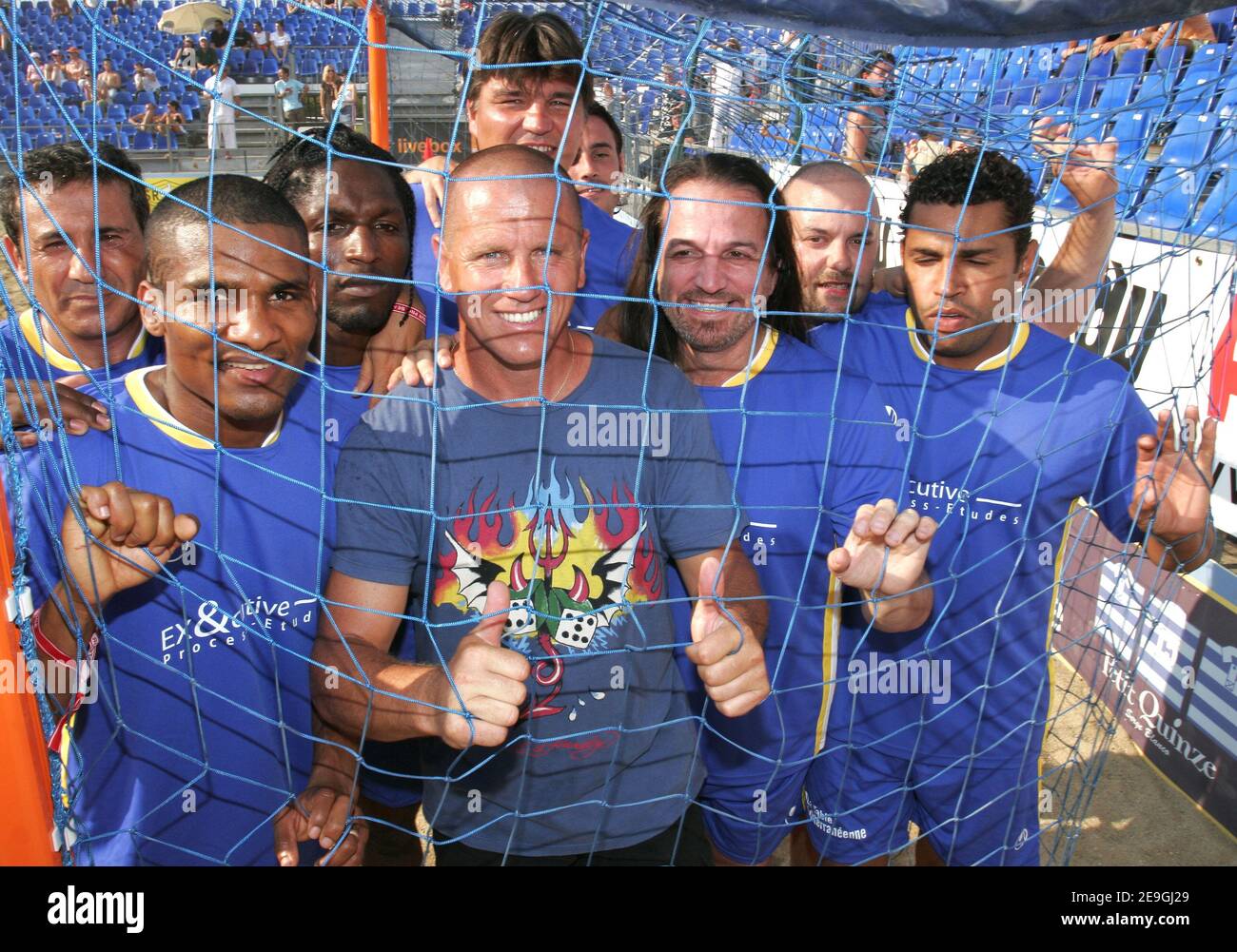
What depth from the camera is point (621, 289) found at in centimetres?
249

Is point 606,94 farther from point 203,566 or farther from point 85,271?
point 203,566

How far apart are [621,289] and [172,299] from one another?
3.67ft

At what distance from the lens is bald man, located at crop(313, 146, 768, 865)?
1.65m

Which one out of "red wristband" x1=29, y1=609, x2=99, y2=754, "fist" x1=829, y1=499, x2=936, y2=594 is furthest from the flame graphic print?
"red wristband" x1=29, y1=609, x2=99, y2=754

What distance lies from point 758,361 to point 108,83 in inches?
465

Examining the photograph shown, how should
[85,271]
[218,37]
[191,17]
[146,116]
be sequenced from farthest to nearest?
[191,17], [218,37], [146,116], [85,271]

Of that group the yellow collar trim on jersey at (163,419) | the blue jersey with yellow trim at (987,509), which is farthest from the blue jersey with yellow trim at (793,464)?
the yellow collar trim on jersey at (163,419)

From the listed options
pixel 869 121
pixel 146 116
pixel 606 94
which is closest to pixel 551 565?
pixel 869 121

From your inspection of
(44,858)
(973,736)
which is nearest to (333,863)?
(44,858)

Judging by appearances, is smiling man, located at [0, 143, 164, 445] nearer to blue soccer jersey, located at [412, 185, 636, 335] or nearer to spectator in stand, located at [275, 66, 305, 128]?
blue soccer jersey, located at [412, 185, 636, 335]

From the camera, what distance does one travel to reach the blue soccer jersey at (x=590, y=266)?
2.37 metres

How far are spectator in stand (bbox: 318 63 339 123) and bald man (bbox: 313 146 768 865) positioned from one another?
4.97 m

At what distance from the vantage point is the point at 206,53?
37.0 feet
